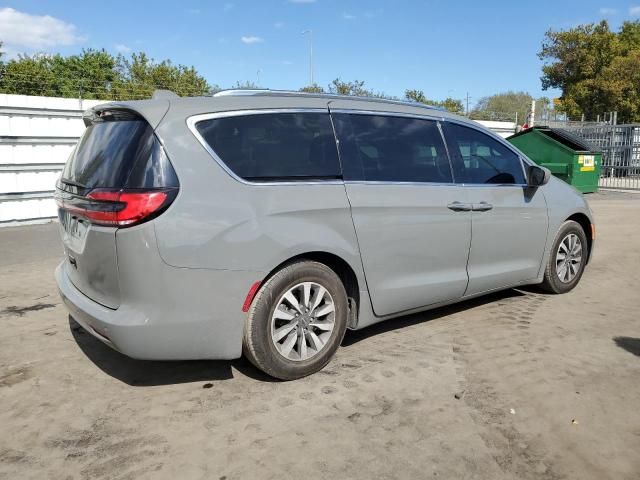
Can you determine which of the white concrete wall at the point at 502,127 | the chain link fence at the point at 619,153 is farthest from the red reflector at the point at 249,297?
the chain link fence at the point at 619,153

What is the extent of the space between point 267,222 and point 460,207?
1.76 meters

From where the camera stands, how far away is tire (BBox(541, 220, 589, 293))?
209 inches

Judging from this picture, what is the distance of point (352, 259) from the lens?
3654mm

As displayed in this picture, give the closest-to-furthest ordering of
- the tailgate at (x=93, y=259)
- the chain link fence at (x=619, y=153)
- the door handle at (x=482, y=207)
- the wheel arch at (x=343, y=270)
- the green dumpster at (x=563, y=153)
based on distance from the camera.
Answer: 1. the tailgate at (x=93, y=259)
2. the wheel arch at (x=343, y=270)
3. the door handle at (x=482, y=207)
4. the green dumpster at (x=563, y=153)
5. the chain link fence at (x=619, y=153)

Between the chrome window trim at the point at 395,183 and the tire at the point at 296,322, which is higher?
the chrome window trim at the point at 395,183

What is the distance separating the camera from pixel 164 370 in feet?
12.4

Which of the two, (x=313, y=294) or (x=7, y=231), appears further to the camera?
(x=7, y=231)

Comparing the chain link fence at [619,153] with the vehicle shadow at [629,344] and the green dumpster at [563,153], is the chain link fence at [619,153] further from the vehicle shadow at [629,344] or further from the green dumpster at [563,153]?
the vehicle shadow at [629,344]

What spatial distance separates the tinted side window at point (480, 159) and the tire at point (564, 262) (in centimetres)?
86

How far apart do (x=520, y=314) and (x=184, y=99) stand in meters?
3.42

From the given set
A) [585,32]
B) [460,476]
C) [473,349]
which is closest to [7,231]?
[473,349]

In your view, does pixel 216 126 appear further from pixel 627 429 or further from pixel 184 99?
pixel 627 429

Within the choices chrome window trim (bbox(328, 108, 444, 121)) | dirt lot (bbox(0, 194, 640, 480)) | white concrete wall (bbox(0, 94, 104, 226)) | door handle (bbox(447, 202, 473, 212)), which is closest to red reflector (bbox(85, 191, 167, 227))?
dirt lot (bbox(0, 194, 640, 480))

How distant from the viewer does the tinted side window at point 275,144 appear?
3.25 metres
